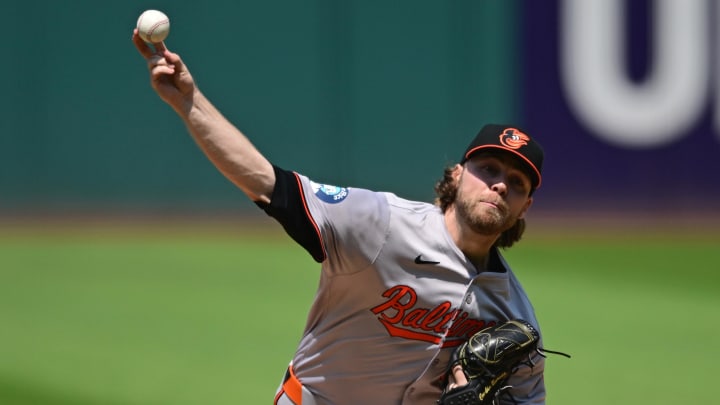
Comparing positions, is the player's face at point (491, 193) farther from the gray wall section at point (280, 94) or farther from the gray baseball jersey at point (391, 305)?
the gray wall section at point (280, 94)

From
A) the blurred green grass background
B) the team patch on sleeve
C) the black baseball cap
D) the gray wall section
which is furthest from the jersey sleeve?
the gray wall section

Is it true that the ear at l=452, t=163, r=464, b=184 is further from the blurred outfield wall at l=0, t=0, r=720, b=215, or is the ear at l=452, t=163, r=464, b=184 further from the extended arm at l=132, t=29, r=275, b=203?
the blurred outfield wall at l=0, t=0, r=720, b=215

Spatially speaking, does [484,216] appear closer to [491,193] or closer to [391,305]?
[491,193]

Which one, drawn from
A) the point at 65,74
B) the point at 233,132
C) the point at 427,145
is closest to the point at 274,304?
the point at 427,145

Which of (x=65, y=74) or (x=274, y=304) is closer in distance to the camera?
(x=274, y=304)

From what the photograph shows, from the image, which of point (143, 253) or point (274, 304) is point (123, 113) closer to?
point (143, 253)

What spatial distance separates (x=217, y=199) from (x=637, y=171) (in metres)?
2.72

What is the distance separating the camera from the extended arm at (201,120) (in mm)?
2354

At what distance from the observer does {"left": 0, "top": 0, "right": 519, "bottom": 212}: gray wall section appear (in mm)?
6336

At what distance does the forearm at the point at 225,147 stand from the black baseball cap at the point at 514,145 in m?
0.76

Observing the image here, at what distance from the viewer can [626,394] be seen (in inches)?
195

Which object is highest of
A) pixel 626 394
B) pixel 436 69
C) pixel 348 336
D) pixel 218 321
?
pixel 436 69

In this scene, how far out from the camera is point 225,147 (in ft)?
7.75

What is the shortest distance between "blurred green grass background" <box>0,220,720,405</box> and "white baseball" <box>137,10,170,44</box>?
2585mm
